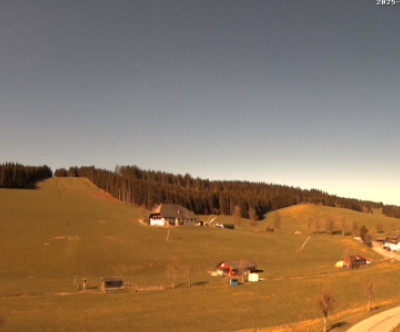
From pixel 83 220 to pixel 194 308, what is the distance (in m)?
78.9

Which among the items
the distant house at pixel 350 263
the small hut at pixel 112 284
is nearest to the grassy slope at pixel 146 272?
the distant house at pixel 350 263

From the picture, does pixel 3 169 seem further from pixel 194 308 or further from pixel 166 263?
pixel 194 308

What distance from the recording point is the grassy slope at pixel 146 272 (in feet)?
143

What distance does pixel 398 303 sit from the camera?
48.0m

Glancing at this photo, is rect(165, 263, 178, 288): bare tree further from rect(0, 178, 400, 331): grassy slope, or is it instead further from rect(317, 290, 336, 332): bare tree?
rect(317, 290, 336, 332): bare tree

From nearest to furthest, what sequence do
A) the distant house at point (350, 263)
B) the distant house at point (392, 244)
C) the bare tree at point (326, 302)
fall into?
the bare tree at point (326, 302)
the distant house at point (350, 263)
the distant house at point (392, 244)

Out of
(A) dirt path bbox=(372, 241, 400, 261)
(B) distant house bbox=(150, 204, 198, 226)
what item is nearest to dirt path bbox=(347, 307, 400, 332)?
(A) dirt path bbox=(372, 241, 400, 261)

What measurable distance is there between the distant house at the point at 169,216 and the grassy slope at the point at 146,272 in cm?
834

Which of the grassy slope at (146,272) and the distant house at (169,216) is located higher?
the distant house at (169,216)

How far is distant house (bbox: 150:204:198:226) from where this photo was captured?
125750 mm

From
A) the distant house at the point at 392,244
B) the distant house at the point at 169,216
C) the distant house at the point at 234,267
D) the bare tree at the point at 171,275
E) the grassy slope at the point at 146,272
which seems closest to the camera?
the grassy slope at the point at 146,272

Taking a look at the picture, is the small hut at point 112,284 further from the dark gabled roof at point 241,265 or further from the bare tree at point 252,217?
the bare tree at point 252,217

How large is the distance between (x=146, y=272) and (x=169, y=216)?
50.0m

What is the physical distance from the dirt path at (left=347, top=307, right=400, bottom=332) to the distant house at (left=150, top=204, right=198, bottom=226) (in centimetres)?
9091
